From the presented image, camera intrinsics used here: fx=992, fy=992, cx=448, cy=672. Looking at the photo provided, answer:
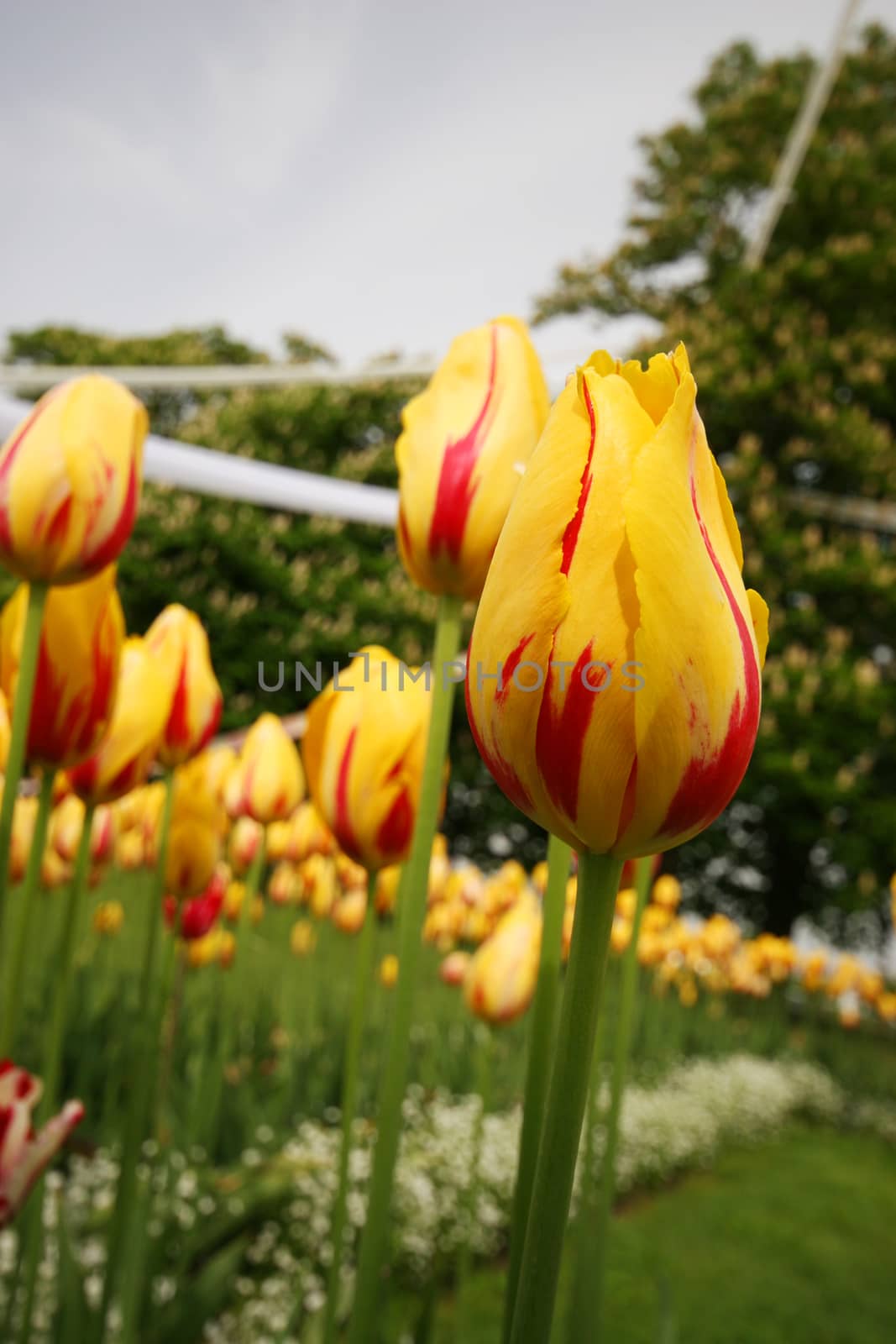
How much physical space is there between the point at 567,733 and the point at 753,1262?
3.82m

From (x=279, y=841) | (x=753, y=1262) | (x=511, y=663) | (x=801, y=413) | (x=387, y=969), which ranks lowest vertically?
(x=753, y=1262)

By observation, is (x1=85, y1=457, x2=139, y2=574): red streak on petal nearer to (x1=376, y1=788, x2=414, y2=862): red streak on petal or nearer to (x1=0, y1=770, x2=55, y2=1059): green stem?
(x1=0, y1=770, x2=55, y2=1059): green stem

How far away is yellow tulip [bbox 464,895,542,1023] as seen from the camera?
4.28 feet

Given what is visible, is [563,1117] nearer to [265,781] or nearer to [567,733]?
[567,733]

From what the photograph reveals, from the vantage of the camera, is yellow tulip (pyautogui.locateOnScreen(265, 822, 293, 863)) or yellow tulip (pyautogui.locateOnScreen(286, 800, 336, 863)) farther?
yellow tulip (pyautogui.locateOnScreen(265, 822, 293, 863))

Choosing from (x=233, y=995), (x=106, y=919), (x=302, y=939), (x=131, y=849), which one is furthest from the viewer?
(x=302, y=939)

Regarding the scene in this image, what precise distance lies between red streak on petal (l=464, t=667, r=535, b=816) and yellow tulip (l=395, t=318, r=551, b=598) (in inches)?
12.6

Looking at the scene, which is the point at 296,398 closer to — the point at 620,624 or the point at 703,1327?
the point at 703,1327

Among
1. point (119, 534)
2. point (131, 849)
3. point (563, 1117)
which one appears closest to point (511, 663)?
point (563, 1117)

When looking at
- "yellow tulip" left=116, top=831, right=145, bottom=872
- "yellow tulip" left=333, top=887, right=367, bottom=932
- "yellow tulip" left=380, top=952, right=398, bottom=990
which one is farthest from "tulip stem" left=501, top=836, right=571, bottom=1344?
"yellow tulip" left=116, top=831, right=145, bottom=872

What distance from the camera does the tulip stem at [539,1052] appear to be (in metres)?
0.50

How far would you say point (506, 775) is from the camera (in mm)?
382

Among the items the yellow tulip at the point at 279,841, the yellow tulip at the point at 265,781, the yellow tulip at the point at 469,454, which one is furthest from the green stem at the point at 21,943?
the yellow tulip at the point at 279,841

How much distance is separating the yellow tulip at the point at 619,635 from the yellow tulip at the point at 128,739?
1.81 ft
